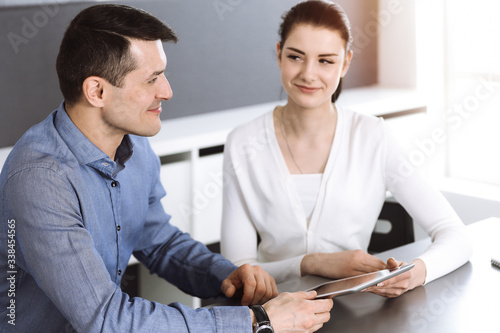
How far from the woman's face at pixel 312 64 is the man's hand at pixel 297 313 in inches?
31.4

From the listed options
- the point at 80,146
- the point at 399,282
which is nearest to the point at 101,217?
the point at 80,146

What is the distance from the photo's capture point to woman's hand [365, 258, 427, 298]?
1.49 metres

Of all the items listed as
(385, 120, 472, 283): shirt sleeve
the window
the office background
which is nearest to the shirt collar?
(385, 120, 472, 283): shirt sleeve

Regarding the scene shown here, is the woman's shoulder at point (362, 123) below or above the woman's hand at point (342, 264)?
above

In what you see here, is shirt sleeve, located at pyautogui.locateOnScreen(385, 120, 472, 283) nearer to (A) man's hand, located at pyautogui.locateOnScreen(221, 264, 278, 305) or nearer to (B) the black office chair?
(B) the black office chair

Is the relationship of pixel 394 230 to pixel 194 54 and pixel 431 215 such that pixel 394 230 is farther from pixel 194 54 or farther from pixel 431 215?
pixel 194 54

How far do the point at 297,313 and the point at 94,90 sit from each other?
2.24ft

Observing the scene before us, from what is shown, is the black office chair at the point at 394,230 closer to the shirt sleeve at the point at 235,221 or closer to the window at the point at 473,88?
the shirt sleeve at the point at 235,221

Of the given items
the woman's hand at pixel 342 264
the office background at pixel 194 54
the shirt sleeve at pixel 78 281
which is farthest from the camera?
the office background at pixel 194 54

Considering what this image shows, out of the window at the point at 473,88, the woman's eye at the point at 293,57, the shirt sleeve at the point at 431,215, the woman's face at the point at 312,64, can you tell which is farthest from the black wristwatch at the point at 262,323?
the window at the point at 473,88

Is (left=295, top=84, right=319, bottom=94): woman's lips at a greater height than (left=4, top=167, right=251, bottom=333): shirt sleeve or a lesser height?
greater

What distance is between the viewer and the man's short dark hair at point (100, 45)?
1.50 m

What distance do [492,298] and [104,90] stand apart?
1.01m

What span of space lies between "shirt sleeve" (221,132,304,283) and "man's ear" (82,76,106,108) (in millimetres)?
635
